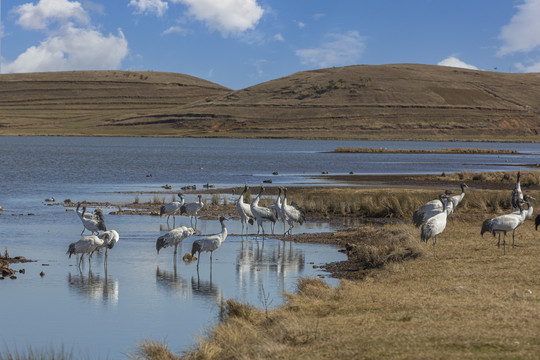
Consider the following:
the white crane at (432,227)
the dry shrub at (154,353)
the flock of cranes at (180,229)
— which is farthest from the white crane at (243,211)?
the dry shrub at (154,353)

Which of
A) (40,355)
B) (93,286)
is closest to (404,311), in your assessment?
(40,355)

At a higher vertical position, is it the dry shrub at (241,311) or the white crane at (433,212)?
the white crane at (433,212)

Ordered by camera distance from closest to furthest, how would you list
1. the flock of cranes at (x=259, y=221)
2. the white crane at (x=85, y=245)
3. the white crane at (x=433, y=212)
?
the flock of cranes at (x=259, y=221) → the white crane at (x=85, y=245) → the white crane at (x=433, y=212)

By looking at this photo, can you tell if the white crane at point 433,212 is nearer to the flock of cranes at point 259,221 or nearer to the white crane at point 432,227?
the flock of cranes at point 259,221

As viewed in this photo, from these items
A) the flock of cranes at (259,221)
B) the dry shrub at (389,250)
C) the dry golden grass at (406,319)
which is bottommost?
the dry golden grass at (406,319)

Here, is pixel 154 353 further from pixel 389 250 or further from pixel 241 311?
pixel 389 250

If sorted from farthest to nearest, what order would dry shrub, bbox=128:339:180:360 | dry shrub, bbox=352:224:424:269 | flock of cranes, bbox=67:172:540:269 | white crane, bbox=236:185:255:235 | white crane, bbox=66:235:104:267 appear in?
white crane, bbox=236:185:255:235, white crane, bbox=66:235:104:267, dry shrub, bbox=352:224:424:269, flock of cranes, bbox=67:172:540:269, dry shrub, bbox=128:339:180:360

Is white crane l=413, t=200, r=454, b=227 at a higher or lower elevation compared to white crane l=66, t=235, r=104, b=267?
higher

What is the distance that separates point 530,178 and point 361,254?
106 feet

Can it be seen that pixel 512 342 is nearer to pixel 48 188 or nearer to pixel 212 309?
pixel 212 309

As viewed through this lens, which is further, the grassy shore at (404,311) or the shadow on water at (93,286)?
the shadow on water at (93,286)

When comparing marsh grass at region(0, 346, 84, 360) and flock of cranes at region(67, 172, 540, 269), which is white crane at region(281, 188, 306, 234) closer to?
flock of cranes at region(67, 172, 540, 269)

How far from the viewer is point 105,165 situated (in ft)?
255

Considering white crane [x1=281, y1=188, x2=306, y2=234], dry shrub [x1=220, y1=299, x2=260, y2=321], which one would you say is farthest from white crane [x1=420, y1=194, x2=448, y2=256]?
white crane [x1=281, y1=188, x2=306, y2=234]
